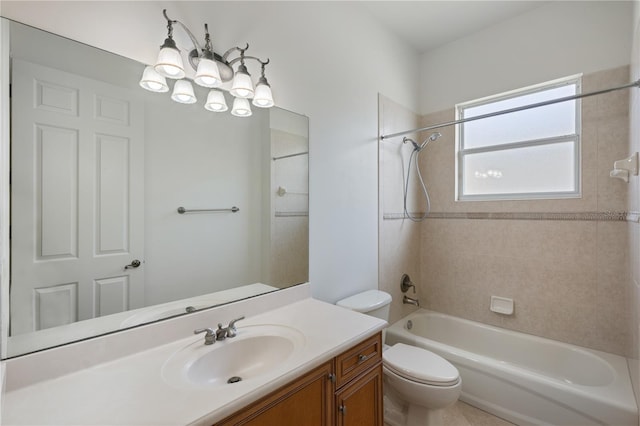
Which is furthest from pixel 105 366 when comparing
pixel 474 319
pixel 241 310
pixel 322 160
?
pixel 474 319

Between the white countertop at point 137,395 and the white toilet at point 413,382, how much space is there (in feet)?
2.59

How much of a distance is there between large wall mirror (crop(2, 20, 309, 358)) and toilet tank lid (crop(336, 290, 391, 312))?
0.61m

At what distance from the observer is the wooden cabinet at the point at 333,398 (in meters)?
0.85

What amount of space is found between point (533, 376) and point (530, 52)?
239 cm

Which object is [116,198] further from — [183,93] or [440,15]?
[440,15]

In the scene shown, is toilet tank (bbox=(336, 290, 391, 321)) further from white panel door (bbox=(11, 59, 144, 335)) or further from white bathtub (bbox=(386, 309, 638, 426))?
white panel door (bbox=(11, 59, 144, 335))

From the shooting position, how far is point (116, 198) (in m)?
1.02

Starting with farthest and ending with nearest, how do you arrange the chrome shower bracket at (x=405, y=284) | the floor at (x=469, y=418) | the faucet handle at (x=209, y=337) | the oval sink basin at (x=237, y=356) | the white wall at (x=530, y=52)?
the chrome shower bracket at (x=405, y=284) < the white wall at (x=530, y=52) < the floor at (x=469, y=418) < the faucet handle at (x=209, y=337) < the oval sink basin at (x=237, y=356)

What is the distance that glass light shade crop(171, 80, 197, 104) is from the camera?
117 cm

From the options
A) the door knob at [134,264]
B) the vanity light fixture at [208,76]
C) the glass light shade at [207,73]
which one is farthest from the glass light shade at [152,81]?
the door knob at [134,264]

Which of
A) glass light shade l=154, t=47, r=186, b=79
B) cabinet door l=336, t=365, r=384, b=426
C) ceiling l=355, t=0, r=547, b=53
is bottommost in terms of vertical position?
cabinet door l=336, t=365, r=384, b=426

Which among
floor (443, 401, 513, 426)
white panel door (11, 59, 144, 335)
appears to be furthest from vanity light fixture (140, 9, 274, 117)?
floor (443, 401, 513, 426)

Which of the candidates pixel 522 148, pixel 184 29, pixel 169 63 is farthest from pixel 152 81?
pixel 522 148

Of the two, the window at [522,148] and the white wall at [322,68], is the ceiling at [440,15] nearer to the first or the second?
the white wall at [322,68]
